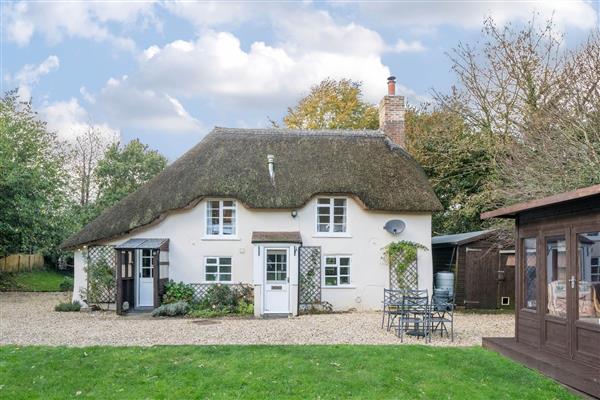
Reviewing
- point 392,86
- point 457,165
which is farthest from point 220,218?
point 457,165

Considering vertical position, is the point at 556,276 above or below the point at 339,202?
below

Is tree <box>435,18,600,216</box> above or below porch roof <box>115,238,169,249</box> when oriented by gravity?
above

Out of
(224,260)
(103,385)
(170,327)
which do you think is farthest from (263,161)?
(103,385)

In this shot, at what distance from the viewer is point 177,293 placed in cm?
1828

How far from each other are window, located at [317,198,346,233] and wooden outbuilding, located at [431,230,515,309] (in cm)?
380

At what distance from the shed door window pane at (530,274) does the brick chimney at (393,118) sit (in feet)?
40.1

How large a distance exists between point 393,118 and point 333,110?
12.8m

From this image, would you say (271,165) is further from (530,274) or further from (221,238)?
(530,274)

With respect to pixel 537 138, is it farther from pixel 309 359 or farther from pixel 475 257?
pixel 309 359

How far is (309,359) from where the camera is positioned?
10.2m

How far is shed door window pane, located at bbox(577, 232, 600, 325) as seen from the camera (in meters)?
8.39

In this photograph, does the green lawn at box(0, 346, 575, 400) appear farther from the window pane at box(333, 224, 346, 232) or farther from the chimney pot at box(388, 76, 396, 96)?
the chimney pot at box(388, 76, 396, 96)

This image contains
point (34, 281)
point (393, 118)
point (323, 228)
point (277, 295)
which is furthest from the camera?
point (34, 281)

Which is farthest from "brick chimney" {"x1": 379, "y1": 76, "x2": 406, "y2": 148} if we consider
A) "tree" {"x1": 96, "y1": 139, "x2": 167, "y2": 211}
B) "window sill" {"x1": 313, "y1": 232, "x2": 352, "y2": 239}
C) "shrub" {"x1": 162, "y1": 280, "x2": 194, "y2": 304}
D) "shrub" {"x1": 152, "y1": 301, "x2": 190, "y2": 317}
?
"tree" {"x1": 96, "y1": 139, "x2": 167, "y2": 211}
